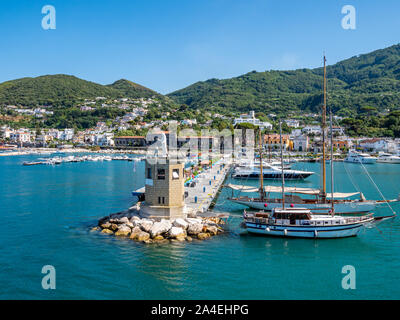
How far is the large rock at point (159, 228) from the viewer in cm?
1720

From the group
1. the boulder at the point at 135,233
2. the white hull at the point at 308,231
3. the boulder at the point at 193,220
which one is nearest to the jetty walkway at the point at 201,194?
the boulder at the point at 193,220

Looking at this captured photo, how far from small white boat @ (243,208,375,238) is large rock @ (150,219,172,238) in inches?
165

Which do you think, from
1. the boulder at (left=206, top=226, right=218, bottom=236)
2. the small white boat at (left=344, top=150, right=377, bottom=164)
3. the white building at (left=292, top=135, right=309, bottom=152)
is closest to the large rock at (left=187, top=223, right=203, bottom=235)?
the boulder at (left=206, top=226, right=218, bottom=236)

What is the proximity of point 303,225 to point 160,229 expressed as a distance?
23.9 feet

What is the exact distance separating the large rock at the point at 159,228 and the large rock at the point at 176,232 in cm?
38

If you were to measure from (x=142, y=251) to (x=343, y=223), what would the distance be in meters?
10.2

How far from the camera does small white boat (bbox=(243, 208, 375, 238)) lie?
1761 cm

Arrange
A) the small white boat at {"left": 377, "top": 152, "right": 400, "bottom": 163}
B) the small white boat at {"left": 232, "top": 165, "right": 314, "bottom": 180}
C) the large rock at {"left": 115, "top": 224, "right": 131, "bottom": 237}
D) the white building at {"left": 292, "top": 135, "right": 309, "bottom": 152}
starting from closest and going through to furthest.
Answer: the large rock at {"left": 115, "top": 224, "right": 131, "bottom": 237}
the small white boat at {"left": 232, "top": 165, "right": 314, "bottom": 180}
the small white boat at {"left": 377, "top": 152, "right": 400, "bottom": 163}
the white building at {"left": 292, "top": 135, "right": 309, "bottom": 152}

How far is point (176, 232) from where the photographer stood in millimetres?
17109

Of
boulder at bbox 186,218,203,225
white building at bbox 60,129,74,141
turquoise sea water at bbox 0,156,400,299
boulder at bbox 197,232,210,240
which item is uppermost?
white building at bbox 60,129,74,141

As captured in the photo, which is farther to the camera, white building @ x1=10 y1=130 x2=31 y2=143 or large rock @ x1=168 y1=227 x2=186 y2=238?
white building @ x1=10 y1=130 x2=31 y2=143

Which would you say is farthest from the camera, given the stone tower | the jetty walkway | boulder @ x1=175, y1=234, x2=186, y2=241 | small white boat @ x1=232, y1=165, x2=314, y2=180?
small white boat @ x1=232, y1=165, x2=314, y2=180

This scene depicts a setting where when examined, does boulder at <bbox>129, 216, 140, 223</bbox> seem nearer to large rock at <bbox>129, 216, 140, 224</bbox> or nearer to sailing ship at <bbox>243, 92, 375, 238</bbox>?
large rock at <bbox>129, 216, 140, 224</bbox>

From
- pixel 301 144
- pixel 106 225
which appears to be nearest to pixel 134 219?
pixel 106 225
